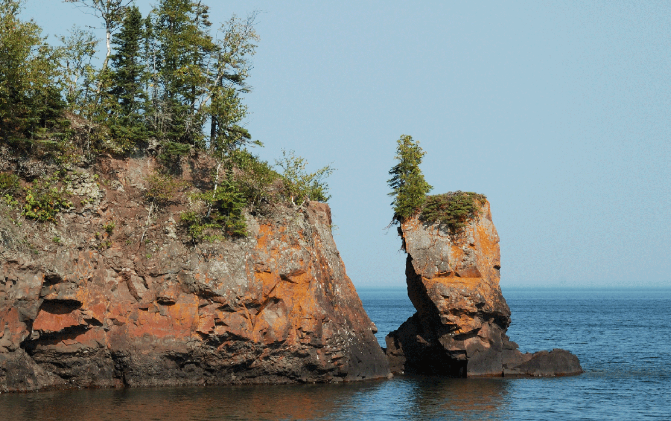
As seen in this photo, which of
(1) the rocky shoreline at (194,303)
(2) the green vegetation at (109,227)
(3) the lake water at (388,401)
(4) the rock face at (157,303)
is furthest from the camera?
(2) the green vegetation at (109,227)

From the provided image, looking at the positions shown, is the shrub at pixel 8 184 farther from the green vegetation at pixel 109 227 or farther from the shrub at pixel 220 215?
the shrub at pixel 220 215

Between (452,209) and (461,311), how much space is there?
6251 mm

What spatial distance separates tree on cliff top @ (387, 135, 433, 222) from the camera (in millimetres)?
42125

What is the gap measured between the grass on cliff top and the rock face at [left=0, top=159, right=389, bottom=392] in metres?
7.84

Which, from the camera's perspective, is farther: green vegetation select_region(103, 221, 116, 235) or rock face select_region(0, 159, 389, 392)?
green vegetation select_region(103, 221, 116, 235)

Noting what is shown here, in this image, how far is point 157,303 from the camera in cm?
3353

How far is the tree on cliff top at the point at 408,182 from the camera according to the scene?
138 feet

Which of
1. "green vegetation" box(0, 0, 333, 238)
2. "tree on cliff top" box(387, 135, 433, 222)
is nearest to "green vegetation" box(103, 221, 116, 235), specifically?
"green vegetation" box(0, 0, 333, 238)

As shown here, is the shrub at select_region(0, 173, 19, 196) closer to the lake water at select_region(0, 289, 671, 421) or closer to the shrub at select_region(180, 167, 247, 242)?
the shrub at select_region(180, 167, 247, 242)

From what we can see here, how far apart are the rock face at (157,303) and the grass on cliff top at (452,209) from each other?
309 inches

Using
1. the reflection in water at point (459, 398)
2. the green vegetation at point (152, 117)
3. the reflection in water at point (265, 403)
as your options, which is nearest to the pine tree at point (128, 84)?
the green vegetation at point (152, 117)

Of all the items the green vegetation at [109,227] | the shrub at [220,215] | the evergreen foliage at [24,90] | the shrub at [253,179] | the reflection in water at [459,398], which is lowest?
the reflection in water at [459,398]

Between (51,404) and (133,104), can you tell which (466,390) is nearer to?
(51,404)

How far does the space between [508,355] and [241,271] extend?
17354 mm
